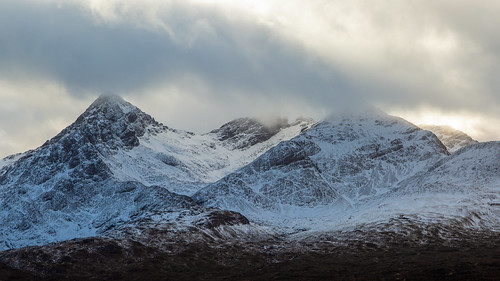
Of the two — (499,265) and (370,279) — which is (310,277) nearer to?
(370,279)

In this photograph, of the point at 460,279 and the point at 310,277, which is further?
the point at 310,277

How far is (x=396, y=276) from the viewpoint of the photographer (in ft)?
607

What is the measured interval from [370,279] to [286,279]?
2933 centimetres

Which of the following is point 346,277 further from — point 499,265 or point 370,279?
point 499,265

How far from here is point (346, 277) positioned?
193 metres

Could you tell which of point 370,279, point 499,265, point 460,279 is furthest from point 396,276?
point 499,265

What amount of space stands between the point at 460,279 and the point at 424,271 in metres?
18.9

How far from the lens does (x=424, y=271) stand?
7490 inches

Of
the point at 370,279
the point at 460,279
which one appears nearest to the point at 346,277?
the point at 370,279

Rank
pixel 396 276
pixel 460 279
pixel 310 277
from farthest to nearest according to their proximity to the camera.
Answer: pixel 310 277 → pixel 396 276 → pixel 460 279

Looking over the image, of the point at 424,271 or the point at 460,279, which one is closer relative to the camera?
the point at 460,279

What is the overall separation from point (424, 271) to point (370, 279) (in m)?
19.3

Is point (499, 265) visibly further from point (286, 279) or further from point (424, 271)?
point (286, 279)

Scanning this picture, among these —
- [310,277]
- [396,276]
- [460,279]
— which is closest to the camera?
[460,279]
